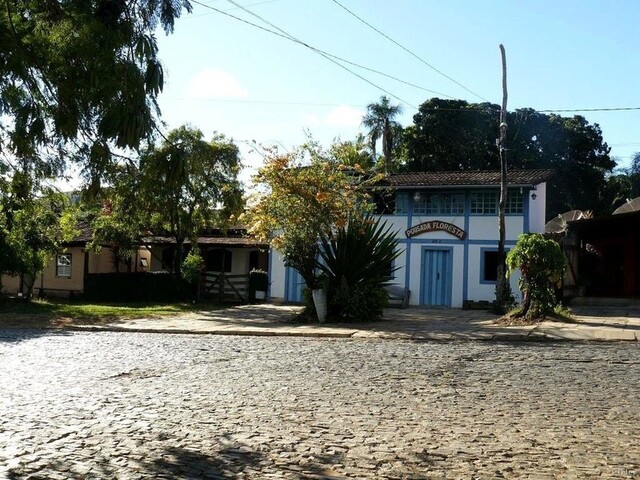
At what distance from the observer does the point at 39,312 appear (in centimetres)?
2261

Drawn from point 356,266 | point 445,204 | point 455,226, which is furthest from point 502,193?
point 356,266

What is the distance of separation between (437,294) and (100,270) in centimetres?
1733

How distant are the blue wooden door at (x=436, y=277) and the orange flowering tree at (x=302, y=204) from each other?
27.8ft

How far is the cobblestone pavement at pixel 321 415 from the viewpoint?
17.2 feet

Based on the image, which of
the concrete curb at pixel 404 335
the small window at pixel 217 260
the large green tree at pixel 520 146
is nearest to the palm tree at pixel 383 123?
the large green tree at pixel 520 146

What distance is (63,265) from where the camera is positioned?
34625 mm

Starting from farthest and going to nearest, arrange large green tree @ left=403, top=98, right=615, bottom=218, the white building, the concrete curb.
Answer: large green tree @ left=403, top=98, right=615, bottom=218 → the white building → the concrete curb

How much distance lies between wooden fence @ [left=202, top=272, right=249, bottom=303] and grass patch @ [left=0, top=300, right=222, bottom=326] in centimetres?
170

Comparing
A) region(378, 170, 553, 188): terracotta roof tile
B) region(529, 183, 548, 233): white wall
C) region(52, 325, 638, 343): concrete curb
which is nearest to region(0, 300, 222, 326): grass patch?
region(52, 325, 638, 343): concrete curb

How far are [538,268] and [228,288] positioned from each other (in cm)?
1514

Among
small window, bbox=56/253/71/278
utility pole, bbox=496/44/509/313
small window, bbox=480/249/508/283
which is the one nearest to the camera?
utility pole, bbox=496/44/509/313

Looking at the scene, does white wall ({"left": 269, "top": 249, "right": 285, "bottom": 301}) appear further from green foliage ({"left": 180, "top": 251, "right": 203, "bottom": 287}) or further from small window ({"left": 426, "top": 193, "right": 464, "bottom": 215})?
small window ({"left": 426, "top": 193, "right": 464, "bottom": 215})

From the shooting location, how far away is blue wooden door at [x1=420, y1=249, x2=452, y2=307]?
Result: 85.5ft

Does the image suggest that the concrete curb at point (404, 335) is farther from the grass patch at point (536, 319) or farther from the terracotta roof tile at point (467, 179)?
the terracotta roof tile at point (467, 179)
